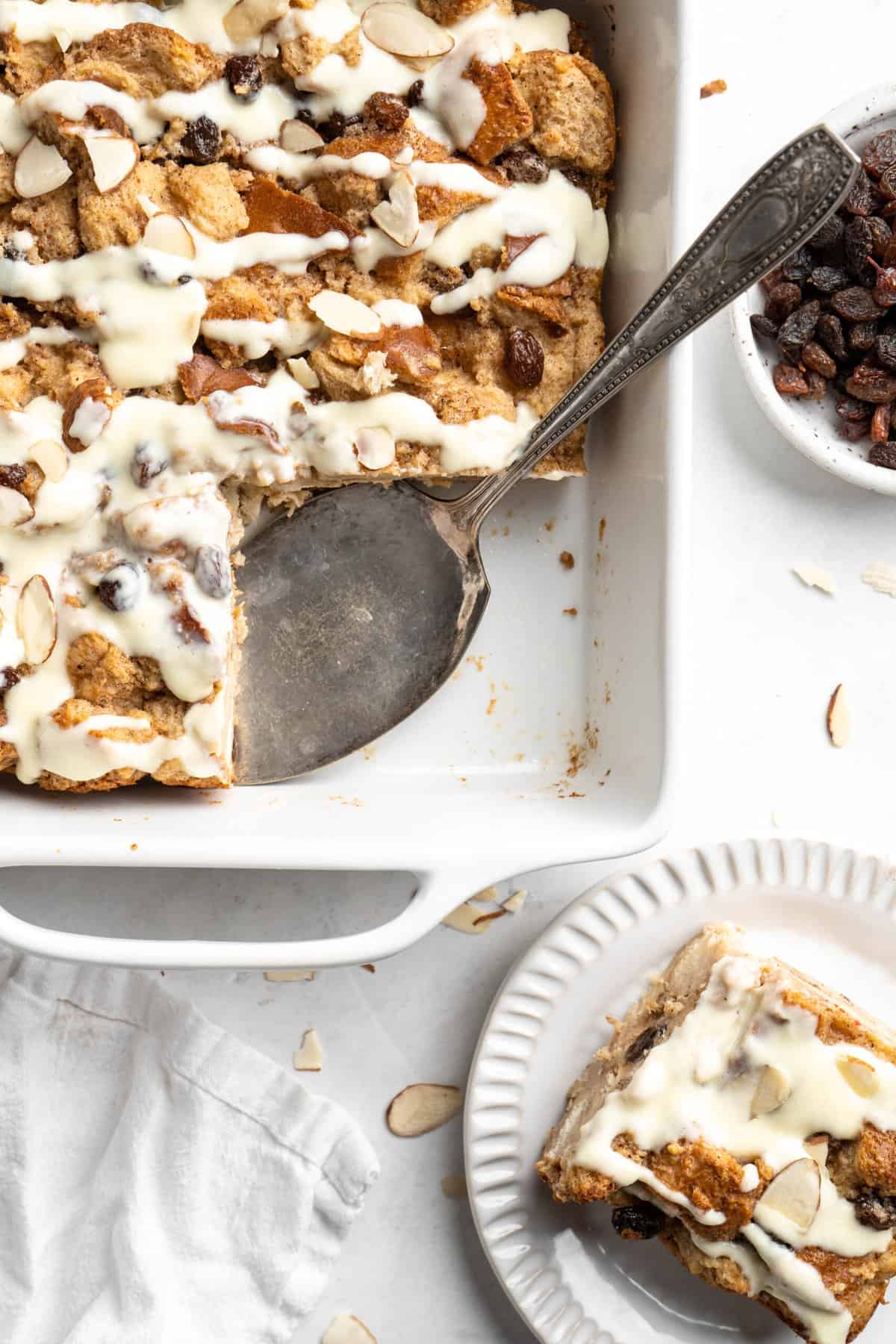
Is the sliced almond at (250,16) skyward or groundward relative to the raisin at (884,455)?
skyward

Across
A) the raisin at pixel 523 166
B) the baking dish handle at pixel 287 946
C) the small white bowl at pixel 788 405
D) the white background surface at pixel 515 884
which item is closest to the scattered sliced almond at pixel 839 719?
the white background surface at pixel 515 884

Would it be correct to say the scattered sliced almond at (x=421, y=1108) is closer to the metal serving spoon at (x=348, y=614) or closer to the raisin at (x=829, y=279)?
the metal serving spoon at (x=348, y=614)

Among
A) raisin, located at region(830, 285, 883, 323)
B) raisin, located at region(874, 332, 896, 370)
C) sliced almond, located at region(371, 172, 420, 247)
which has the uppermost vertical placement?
sliced almond, located at region(371, 172, 420, 247)

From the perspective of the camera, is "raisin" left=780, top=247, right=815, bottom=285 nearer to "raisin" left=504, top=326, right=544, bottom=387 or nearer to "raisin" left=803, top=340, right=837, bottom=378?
"raisin" left=803, top=340, right=837, bottom=378

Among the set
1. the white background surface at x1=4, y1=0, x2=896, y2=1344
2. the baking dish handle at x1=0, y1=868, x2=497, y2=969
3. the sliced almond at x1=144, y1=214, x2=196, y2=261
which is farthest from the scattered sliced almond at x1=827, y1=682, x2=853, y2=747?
the sliced almond at x1=144, y1=214, x2=196, y2=261

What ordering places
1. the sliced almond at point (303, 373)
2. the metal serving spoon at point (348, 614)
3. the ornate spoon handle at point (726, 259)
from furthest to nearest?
the metal serving spoon at point (348, 614), the sliced almond at point (303, 373), the ornate spoon handle at point (726, 259)

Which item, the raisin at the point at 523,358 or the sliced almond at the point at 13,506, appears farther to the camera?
the raisin at the point at 523,358

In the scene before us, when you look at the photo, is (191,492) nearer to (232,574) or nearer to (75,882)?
(232,574)

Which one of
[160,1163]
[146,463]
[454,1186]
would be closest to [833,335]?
[146,463]

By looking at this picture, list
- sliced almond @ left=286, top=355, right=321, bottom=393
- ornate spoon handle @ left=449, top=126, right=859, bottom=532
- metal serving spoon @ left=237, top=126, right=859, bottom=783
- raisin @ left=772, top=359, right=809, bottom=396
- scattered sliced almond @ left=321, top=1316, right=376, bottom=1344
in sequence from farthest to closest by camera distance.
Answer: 1. scattered sliced almond @ left=321, top=1316, right=376, bottom=1344
2. raisin @ left=772, top=359, right=809, bottom=396
3. metal serving spoon @ left=237, top=126, right=859, bottom=783
4. sliced almond @ left=286, top=355, right=321, bottom=393
5. ornate spoon handle @ left=449, top=126, right=859, bottom=532
